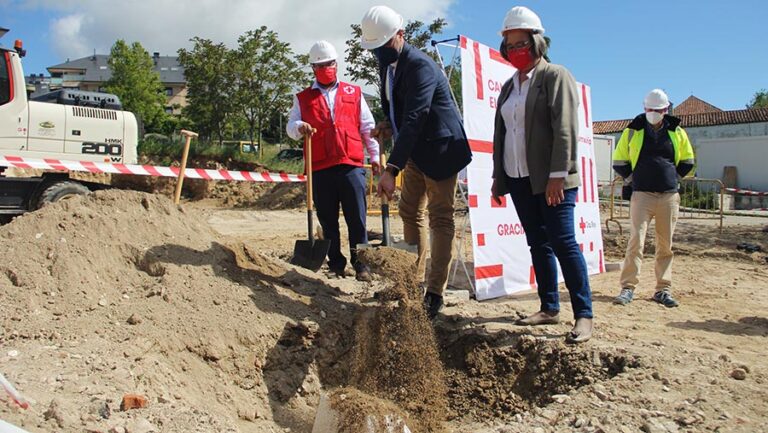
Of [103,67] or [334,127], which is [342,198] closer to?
[334,127]

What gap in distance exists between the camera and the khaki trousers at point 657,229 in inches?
219

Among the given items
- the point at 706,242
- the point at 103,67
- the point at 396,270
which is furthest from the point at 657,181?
the point at 103,67

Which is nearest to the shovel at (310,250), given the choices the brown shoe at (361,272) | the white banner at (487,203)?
the brown shoe at (361,272)

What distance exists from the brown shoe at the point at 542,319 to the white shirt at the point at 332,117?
1759 mm

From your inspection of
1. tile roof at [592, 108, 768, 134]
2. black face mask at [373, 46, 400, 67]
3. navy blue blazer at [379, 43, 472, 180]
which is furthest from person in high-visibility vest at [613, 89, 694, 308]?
tile roof at [592, 108, 768, 134]

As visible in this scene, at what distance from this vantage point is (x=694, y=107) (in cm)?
6450

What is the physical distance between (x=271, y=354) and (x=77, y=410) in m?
1.29

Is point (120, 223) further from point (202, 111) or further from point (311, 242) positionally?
point (202, 111)

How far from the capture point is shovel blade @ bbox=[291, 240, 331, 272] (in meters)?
4.88

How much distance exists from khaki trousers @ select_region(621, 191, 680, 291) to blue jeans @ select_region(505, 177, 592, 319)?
1882mm

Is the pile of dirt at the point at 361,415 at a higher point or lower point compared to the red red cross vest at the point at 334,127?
lower

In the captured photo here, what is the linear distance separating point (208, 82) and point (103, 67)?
205 ft

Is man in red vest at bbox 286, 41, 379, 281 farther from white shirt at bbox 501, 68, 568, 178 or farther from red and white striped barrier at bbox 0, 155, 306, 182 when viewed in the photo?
red and white striped barrier at bbox 0, 155, 306, 182

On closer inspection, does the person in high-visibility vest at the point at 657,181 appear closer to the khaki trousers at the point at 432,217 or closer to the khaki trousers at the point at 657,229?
the khaki trousers at the point at 657,229
